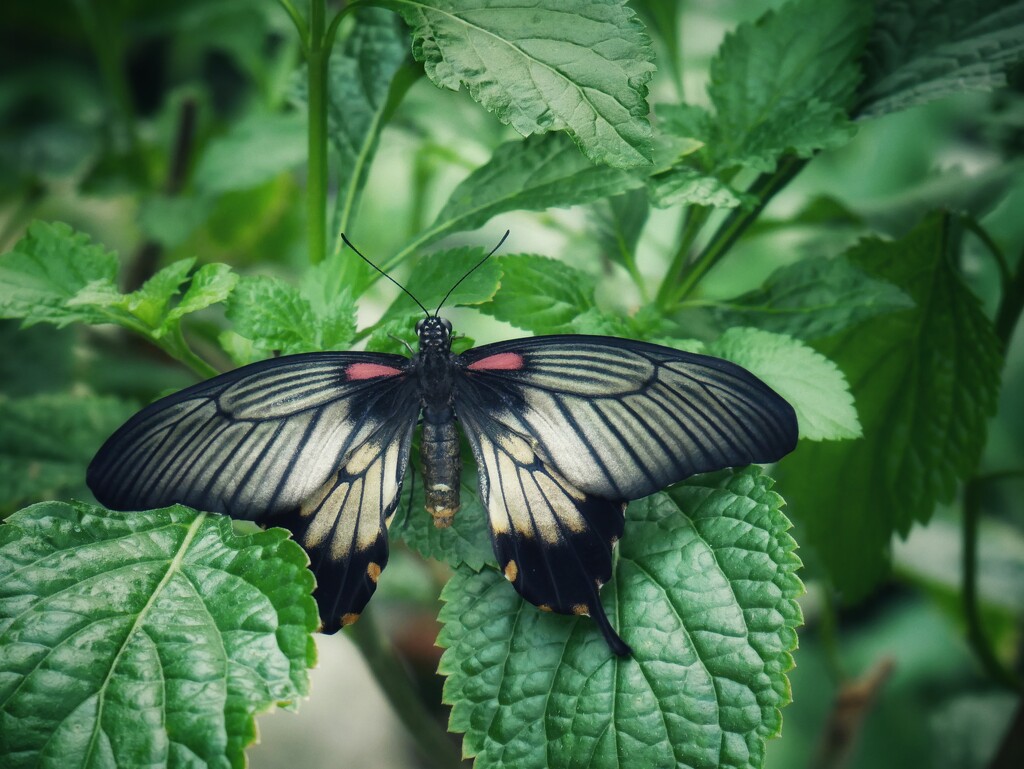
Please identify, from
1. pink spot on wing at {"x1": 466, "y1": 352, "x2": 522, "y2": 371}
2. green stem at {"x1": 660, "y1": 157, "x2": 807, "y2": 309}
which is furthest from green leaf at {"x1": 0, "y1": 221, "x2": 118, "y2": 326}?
green stem at {"x1": 660, "y1": 157, "x2": 807, "y2": 309}

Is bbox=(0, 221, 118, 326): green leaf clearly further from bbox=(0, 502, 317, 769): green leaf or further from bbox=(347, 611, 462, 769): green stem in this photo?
bbox=(347, 611, 462, 769): green stem

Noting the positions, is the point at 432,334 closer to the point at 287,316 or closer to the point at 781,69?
the point at 287,316

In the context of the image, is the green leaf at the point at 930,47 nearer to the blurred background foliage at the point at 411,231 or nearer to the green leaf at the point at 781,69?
the green leaf at the point at 781,69

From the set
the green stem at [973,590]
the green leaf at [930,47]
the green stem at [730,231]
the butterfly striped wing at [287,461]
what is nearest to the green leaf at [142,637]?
the butterfly striped wing at [287,461]

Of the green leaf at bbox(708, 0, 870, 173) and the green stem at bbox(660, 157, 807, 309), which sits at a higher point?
the green leaf at bbox(708, 0, 870, 173)

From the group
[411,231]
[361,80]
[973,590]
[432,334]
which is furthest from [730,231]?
[411,231]

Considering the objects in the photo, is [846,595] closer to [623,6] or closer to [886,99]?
[886,99]

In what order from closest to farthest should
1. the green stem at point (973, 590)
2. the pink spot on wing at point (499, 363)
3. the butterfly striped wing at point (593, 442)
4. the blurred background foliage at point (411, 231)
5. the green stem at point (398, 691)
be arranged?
the butterfly striped wing at point (593, 442) → the pink spot on wing at point (499, 363) → the green stem at point (398, 691) → the green stem at point (973, 590) → the blurred background foliage at point (411, 231)
